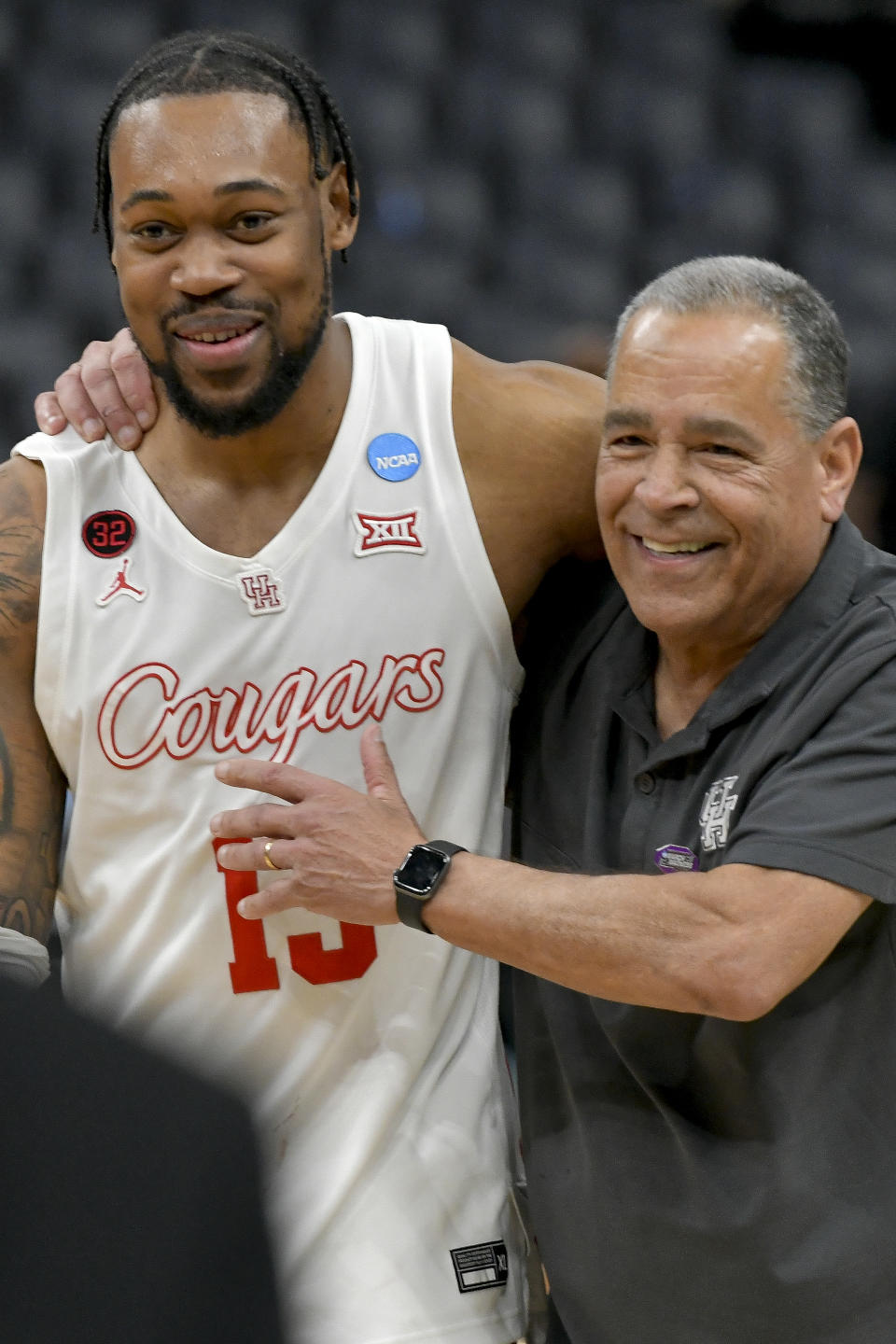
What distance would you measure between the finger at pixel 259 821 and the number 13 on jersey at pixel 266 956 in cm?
21

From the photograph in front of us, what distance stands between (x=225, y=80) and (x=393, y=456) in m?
0.54

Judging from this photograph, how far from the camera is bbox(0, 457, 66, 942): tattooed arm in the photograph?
2139 mm

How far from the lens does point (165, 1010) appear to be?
7.44ft

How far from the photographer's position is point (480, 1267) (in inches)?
88.3

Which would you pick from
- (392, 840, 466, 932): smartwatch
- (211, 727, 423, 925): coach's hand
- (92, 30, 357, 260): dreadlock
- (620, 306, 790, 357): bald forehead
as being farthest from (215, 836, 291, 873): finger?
(92, 30, 357, 260): dreadlock

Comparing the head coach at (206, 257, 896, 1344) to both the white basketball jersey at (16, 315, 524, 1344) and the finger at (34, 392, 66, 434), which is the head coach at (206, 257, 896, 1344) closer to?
the white basketball jersey at (16, 315, 524, 1344)

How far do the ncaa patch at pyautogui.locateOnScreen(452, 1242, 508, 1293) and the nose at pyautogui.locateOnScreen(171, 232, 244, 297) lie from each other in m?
1.31

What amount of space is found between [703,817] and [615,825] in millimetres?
156

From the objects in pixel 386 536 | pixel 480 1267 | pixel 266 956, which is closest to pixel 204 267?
pixel 386 536

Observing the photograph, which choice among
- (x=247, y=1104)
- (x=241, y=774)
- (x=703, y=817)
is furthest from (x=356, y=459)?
(x=247, y=1104)

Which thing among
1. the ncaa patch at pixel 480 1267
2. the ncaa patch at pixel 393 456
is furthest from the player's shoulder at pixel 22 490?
the ncaa patch at pixel 480 1267

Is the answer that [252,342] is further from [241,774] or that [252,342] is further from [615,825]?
[615,825]

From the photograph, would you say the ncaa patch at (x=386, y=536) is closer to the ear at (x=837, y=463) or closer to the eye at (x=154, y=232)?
the eye at (x=154, y=232)

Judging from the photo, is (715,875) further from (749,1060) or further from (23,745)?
(23,745)
